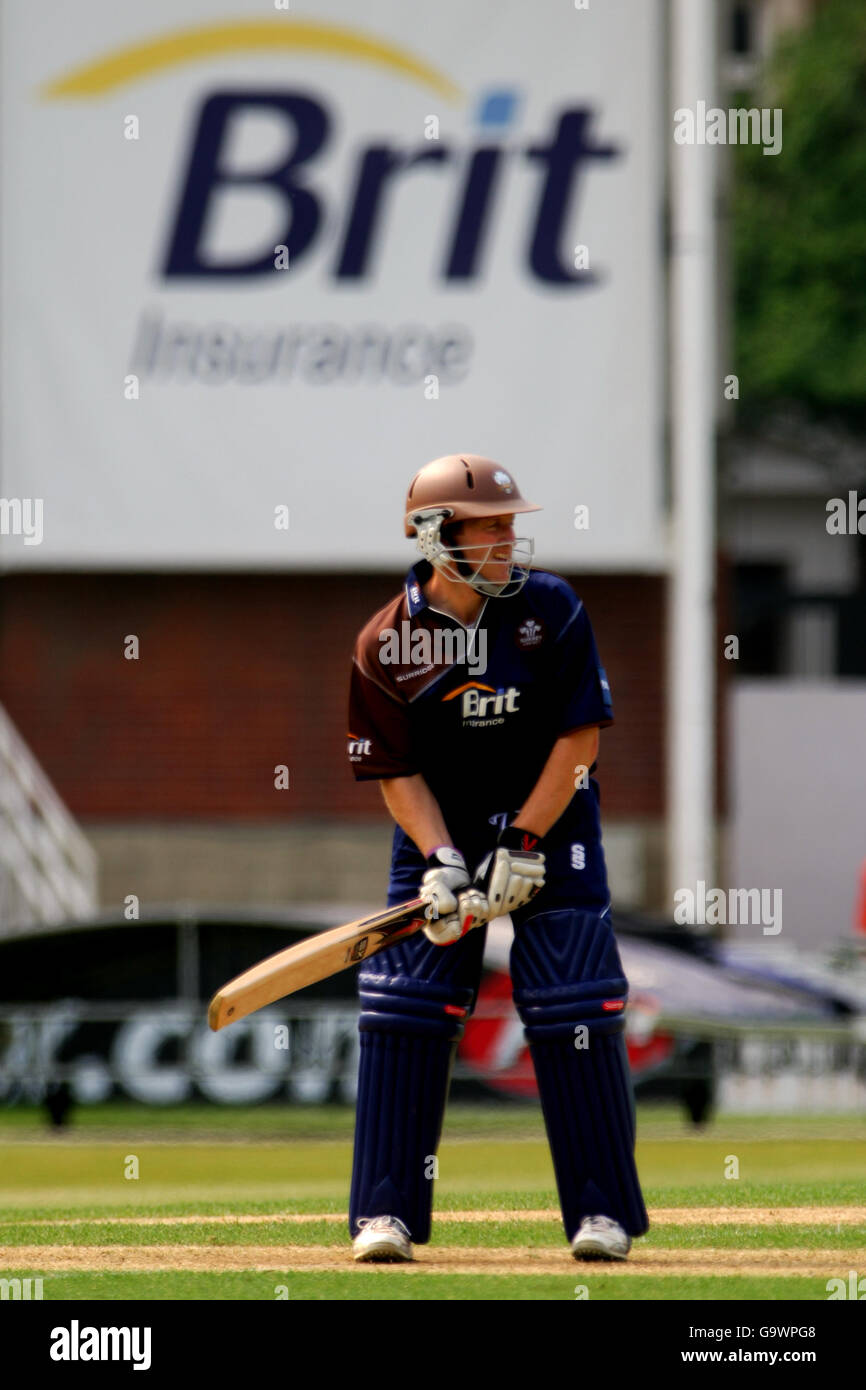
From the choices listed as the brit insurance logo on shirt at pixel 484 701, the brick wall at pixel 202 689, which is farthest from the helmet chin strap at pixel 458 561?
the brick wall at pixel 202 689

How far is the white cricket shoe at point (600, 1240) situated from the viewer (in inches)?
265

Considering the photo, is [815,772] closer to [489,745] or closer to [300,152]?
[300,152]

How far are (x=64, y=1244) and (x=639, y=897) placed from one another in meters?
13.8

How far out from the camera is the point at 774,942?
75.0ft

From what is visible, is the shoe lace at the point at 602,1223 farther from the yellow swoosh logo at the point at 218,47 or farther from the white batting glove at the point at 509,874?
the yellow swoosh logo at the point at 218,47

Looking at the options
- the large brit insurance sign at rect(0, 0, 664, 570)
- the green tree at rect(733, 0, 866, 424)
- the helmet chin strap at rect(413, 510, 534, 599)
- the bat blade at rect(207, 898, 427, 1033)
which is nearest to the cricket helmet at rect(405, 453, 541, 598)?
the helmet chin strap at rect(413, 510, 534, 599)

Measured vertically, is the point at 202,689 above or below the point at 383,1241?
above

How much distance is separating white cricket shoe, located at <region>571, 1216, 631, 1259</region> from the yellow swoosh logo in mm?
15111

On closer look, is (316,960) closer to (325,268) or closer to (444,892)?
(444,892)

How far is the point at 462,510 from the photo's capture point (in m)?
6.99

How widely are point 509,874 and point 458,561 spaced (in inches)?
34.9

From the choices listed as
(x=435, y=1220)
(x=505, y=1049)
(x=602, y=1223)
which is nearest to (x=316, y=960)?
(x=602, y=1223)
